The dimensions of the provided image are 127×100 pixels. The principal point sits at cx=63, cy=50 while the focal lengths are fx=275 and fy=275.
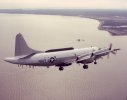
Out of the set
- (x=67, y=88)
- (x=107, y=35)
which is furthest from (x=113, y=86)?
(x=107, y=35)

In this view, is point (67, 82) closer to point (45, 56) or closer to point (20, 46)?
point (45, 56)

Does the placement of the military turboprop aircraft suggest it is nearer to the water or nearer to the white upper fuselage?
the white upper fuselage

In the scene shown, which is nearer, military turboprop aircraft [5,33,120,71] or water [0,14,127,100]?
water [0,14,127,100]

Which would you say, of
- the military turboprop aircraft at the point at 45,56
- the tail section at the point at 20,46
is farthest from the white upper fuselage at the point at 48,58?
the tail section at the point at 20,46

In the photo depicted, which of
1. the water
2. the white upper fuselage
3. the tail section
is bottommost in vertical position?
the water

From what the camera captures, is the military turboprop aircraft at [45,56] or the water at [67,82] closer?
the water at [67,82]

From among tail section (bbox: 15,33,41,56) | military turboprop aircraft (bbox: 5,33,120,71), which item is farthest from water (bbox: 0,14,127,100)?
tail section (bbox: 15,33,41,56)

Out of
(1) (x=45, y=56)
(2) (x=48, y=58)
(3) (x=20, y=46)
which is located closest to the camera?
(3) (x=20, y=46)

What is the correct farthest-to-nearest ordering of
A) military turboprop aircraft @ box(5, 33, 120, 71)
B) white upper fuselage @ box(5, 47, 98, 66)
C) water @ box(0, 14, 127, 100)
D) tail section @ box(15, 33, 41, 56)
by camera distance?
tail section @ box(15, 33, 41, 56), military turboprop aircraft @ box(5, 33, 120, 71), white upper fuselage @ box(5, 47, 98, 66), water @ box(0, 14, 127, 100)

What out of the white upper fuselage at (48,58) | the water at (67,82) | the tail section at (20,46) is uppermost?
the tail section at (20,46)

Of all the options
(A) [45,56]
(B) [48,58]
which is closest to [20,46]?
(A) [45,56]

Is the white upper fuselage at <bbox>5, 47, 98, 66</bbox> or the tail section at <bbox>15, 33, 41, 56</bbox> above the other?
→ the tail section at <bbox>15, 33, 41, 56</bbox>

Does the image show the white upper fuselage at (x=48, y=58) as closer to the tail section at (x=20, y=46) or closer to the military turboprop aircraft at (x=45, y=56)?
the military turboprop aircraft at (x=45, y=56)

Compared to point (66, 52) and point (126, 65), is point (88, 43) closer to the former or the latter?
point (126, 65)
